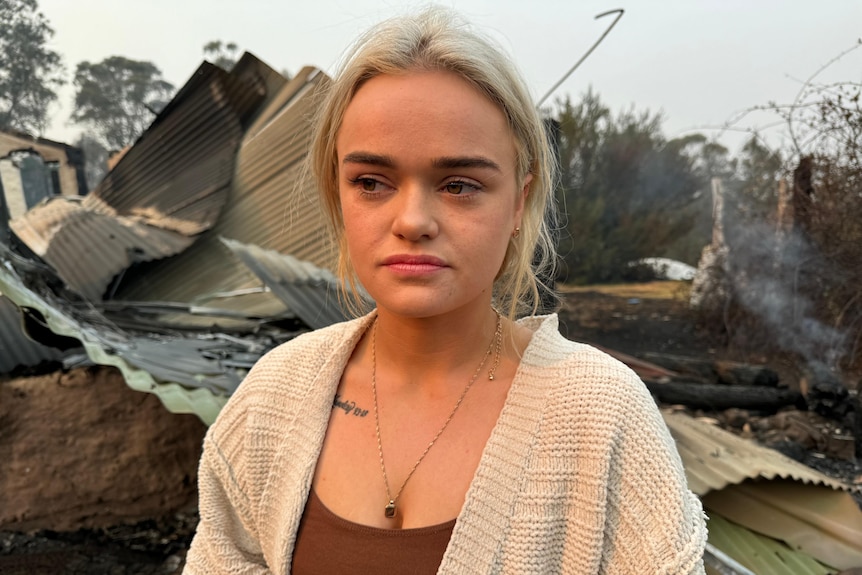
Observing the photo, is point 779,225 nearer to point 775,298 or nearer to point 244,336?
point 775,298

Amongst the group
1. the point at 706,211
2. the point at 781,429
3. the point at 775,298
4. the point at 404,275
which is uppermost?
the point at 706,211

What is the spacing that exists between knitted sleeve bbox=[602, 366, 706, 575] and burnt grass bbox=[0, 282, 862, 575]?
0.50m

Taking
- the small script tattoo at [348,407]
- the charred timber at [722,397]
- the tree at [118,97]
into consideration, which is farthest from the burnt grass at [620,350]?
the tree at [118,97]

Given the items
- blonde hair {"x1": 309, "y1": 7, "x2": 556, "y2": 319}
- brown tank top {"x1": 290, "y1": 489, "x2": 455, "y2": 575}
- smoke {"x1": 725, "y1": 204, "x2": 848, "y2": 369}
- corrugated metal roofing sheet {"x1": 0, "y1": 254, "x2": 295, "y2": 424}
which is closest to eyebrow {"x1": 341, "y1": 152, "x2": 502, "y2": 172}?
blonde hair {"x1": 309, "y1": 7, "x2": 556, "y2": 319}

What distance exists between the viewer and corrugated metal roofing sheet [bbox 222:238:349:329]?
9.39 feet

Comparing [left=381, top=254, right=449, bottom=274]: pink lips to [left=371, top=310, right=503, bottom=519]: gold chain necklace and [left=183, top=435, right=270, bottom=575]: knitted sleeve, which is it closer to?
[left=371, top=310, right=503, bottom=519]: gold chain necklace

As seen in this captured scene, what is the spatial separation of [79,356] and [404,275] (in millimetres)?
2704

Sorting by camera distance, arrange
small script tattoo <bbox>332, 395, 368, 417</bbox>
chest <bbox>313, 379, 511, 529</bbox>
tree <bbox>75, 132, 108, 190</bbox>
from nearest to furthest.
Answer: chest <bbox>313, 379, 511, 529</bbox>
small script tattoo <bbox>332, 395, 368, 417</bbox>
tree <bbox>75, 132, 108, 190</bbox>

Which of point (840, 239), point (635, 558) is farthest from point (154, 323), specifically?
point (840, 239)

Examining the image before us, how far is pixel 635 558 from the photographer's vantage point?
90cm

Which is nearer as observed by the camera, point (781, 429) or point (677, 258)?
point (781, 429)

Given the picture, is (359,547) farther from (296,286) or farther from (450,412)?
(296,286)

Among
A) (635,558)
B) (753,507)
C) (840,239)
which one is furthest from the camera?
(840,239)

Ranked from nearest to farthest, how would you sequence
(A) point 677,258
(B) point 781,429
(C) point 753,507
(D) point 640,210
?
1. (C) point 753,507
2. (B) point 781,429
3. (A) point 677,258
4. (D) point 640,210
